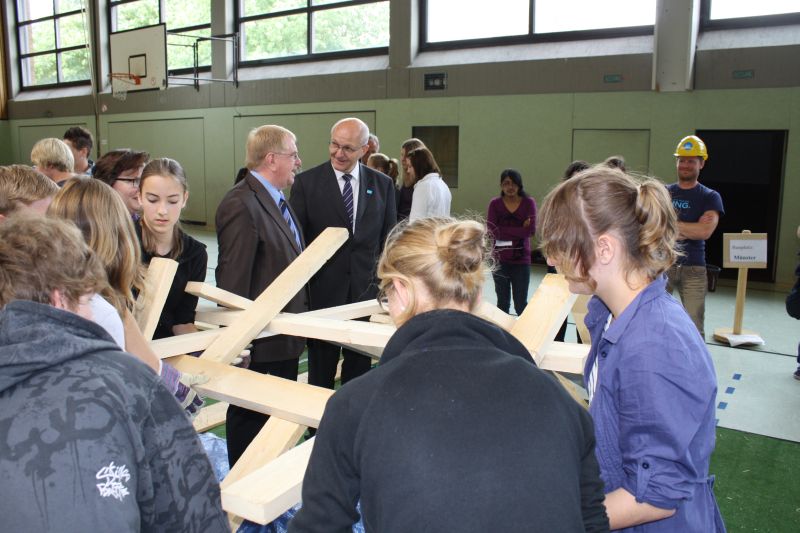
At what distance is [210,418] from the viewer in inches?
154

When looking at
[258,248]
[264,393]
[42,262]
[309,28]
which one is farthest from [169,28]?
[42,262]

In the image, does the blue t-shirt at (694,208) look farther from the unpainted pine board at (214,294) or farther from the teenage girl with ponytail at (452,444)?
the teenage girl with ponytail at (452,444)

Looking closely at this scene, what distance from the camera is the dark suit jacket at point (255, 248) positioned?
3.00 metres

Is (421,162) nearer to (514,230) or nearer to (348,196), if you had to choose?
(514,230)

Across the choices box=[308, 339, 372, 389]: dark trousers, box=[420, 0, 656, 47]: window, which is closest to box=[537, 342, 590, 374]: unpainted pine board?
box=[308, 339, 372, 389]: dark trousers

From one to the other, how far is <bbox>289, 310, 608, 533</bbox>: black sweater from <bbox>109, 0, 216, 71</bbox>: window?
45.4 ft

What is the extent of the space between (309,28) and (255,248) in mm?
10511

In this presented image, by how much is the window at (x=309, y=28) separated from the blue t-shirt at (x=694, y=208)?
7.64 metres

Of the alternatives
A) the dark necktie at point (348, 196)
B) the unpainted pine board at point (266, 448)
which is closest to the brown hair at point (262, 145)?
the dark necktie at point (348, 196)

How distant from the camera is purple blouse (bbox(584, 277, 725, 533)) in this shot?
128cm

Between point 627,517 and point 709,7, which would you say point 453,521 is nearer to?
point 627,517

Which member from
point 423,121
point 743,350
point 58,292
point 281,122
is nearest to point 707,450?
point 58,292

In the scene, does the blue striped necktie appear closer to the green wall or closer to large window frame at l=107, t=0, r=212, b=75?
the green wall

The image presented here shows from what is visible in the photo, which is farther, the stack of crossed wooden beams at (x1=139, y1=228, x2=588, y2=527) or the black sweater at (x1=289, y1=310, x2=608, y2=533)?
the stack of crossed wooden beams at (x1=139, y1=228, x2=588, y2=527)
